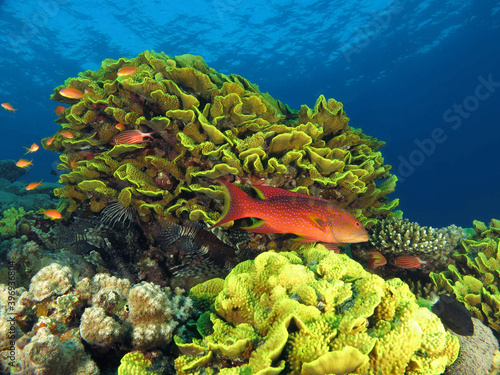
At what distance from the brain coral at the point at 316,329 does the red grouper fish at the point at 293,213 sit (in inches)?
25.7

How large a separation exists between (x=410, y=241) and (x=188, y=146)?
13.3ft

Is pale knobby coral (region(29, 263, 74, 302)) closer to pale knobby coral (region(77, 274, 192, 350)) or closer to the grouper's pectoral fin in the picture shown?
pale knobby coral (region(77, 274, 192, 350))

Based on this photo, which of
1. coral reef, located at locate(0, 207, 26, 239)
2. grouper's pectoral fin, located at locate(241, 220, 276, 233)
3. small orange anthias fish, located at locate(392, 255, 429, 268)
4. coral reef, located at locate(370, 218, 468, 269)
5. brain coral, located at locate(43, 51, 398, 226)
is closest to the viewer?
grouper's pectoral fin, located at locate(241, 220, 276, 233)

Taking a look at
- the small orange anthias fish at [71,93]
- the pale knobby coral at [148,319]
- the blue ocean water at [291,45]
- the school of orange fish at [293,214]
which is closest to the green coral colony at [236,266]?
the pale knobby coral at [148,319]

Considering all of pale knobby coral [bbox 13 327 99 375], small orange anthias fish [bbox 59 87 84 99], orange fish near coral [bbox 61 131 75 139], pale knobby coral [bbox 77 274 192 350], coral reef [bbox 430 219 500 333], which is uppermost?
small orange anthias fish [bbox 59 87 84 99]

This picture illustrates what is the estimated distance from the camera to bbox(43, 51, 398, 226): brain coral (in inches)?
129

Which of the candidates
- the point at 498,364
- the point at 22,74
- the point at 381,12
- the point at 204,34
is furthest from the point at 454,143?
the point at 22,74

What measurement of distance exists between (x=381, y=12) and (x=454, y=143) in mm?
62688

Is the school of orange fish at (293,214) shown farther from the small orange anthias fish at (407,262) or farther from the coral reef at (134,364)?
the small orange anthias fish at (407,262)

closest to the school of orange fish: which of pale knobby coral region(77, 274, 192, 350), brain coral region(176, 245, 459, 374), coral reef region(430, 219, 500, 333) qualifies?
brain coral region(176, 245, 459, 374)

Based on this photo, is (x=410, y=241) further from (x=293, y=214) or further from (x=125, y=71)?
(x=125, y=71)

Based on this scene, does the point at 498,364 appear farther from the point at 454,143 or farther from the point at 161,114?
the point at 454,143

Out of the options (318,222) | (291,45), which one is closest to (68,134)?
(318,222)

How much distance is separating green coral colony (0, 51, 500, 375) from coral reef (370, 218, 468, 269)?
0.09 feet
